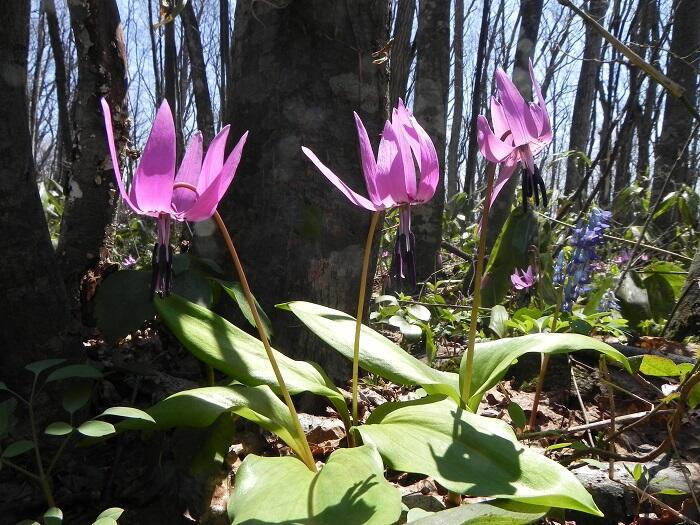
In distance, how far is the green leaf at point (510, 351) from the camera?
1195 millimetres

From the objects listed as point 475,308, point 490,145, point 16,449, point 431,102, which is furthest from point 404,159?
point 431,102

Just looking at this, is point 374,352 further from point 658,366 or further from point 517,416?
point 658,366

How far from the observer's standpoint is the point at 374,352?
129 centimetres

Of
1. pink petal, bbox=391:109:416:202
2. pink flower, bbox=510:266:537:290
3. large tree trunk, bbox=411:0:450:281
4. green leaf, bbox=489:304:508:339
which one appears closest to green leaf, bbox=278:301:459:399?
pink petal, bbox=391:109:416:202

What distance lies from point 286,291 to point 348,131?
1.81 ft

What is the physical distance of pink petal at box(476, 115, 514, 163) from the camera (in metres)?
1.12

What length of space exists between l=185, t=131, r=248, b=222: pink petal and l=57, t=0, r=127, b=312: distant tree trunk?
3.36 ft

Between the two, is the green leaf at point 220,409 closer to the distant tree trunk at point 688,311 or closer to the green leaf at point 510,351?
the green leaf at point 510,351

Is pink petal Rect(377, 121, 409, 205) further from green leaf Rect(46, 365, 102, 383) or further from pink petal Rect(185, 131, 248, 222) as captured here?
green leaf Rect(46, 365, 102, 383)

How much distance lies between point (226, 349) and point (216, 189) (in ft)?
1.31

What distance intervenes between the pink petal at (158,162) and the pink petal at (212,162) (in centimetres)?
6

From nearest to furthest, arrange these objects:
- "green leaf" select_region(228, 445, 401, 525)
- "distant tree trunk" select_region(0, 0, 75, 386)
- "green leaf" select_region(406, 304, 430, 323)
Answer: "green leaf" select_region(228, 445, 401, 525) < "distant tree trunk" select_region(0, 0, 75, 386) < "green leaf" select_region(406, 304, 430, 323)

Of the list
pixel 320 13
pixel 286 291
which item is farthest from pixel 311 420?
pixel 320 13

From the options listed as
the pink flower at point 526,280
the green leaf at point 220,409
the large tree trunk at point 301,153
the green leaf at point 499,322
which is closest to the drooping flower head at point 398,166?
the green leaf at point 220,409
